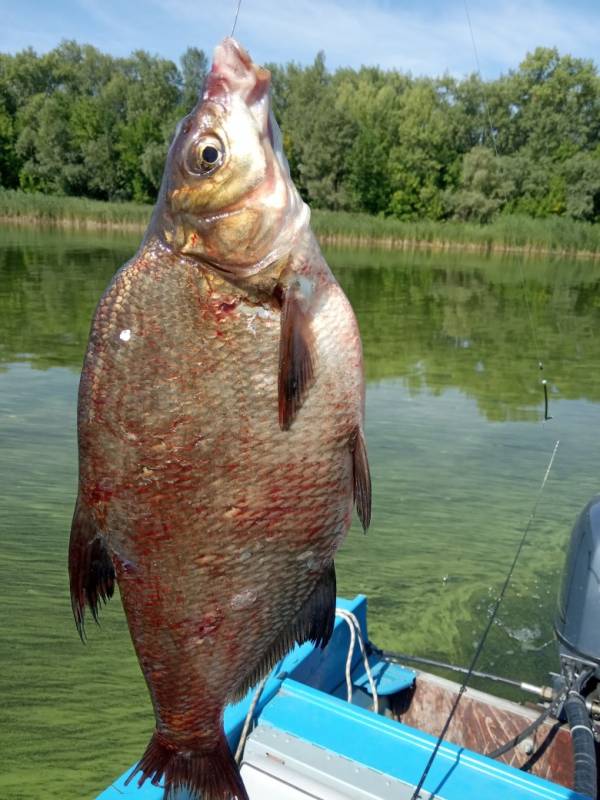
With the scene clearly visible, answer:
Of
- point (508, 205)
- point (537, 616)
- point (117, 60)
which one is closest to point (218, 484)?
point (537, 616)

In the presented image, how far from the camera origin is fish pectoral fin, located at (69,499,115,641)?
143cm

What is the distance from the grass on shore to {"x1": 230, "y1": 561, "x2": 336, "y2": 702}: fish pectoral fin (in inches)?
1261

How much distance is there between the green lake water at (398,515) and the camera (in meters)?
3.90

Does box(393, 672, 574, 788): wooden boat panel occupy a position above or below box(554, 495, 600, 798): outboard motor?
below

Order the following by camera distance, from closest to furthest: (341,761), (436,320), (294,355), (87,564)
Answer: (294,355)
(87,564)
(341,761)
(436,320)

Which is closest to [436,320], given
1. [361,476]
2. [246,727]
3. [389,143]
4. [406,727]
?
[406,727]

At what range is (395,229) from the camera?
34.6 meters

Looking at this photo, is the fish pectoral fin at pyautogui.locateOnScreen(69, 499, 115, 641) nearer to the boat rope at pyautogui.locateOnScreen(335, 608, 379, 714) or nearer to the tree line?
the boat rope at pyautogui.locateOnScreen(335, 608, 379, 714)

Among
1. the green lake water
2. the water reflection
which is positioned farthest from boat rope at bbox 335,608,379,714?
the water reflection

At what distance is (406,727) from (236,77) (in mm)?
2123

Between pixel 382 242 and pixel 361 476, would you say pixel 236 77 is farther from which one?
pixel 382 242

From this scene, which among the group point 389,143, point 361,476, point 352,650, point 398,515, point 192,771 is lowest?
point 398,515

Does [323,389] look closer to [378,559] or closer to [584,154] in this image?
[378,559]

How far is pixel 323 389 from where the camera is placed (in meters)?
1.42
